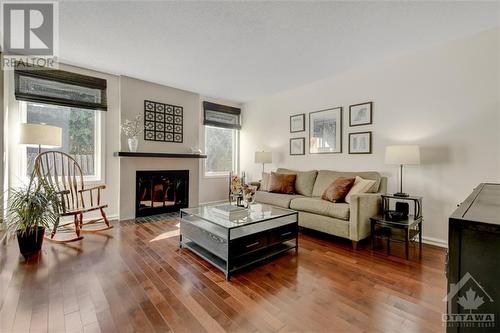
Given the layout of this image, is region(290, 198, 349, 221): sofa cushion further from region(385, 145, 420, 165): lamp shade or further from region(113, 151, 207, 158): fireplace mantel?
region(113, 151, 207, 158): fireplace mantel

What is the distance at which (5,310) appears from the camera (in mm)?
1542

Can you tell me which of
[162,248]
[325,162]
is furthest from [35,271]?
[325,162]

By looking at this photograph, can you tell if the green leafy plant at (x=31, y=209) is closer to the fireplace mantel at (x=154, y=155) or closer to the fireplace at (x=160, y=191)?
the fireplace mantel at (x=154, y=155)

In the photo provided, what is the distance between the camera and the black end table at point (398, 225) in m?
2.46

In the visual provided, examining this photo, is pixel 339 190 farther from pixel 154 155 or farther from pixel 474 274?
pixel 154 155

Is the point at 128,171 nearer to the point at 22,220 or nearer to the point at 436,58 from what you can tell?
the point at 22,220

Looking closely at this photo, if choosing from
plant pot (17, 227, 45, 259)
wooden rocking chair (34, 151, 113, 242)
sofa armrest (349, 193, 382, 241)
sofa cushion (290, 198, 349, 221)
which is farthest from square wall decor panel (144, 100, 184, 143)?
sofa armrest (349, 193, 382, 241)

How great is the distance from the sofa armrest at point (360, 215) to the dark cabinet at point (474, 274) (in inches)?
76.3

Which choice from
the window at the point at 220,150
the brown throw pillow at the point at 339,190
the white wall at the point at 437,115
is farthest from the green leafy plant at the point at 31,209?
the white wall at the point at 437,115

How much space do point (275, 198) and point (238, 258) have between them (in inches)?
61.7

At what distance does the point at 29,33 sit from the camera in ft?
8.59

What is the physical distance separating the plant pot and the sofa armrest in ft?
11.1

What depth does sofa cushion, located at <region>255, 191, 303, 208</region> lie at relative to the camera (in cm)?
346

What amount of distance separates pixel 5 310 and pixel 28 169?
8.03 ft
